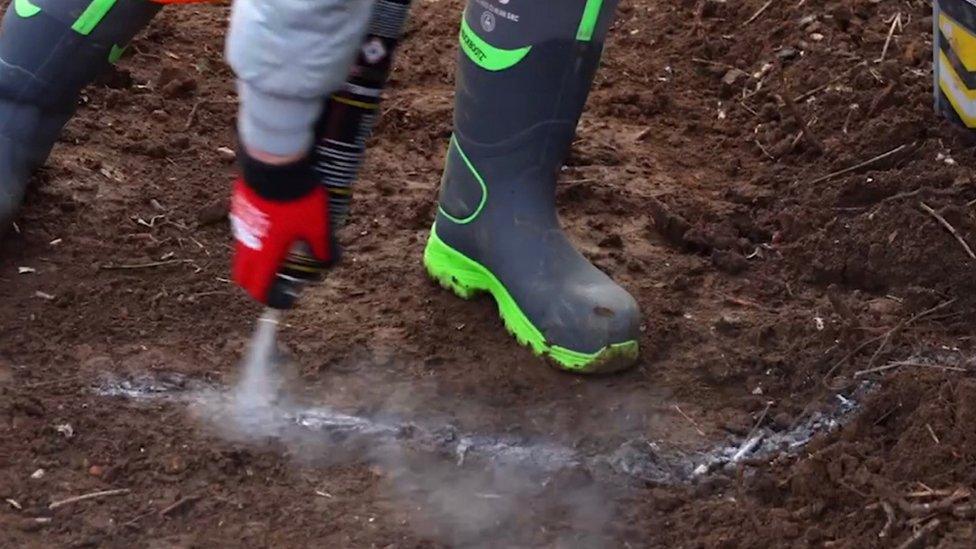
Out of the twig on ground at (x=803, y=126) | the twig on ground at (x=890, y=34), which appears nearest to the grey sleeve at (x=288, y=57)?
the twig on ground at (x=803, y=126)

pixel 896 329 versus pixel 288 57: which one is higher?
pixel 288 57

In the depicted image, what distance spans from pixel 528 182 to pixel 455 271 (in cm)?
20

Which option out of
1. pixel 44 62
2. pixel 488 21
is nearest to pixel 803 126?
pixel 488 21

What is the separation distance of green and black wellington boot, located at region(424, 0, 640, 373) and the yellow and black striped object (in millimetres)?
762

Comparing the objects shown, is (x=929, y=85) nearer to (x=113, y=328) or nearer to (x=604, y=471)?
(x=604, y=471)

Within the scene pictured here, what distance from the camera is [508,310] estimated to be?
87.7 inches

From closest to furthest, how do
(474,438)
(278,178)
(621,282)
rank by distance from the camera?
(278,178), (474,438), (621,282)

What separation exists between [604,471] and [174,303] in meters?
0.74

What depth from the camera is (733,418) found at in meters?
2.06

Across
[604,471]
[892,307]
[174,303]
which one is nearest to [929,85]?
[892,307]

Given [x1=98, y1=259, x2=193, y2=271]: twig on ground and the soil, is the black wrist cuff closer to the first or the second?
the soil

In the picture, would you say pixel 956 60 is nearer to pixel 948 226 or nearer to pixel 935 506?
pixel 948 226

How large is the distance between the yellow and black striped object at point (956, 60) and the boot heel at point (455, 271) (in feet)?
3.20

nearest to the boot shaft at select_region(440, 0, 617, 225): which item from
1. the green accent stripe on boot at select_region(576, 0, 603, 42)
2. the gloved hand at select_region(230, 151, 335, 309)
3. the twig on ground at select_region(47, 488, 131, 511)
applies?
the green accent stripe on boot at select_region(576, 0, 603, 42)
